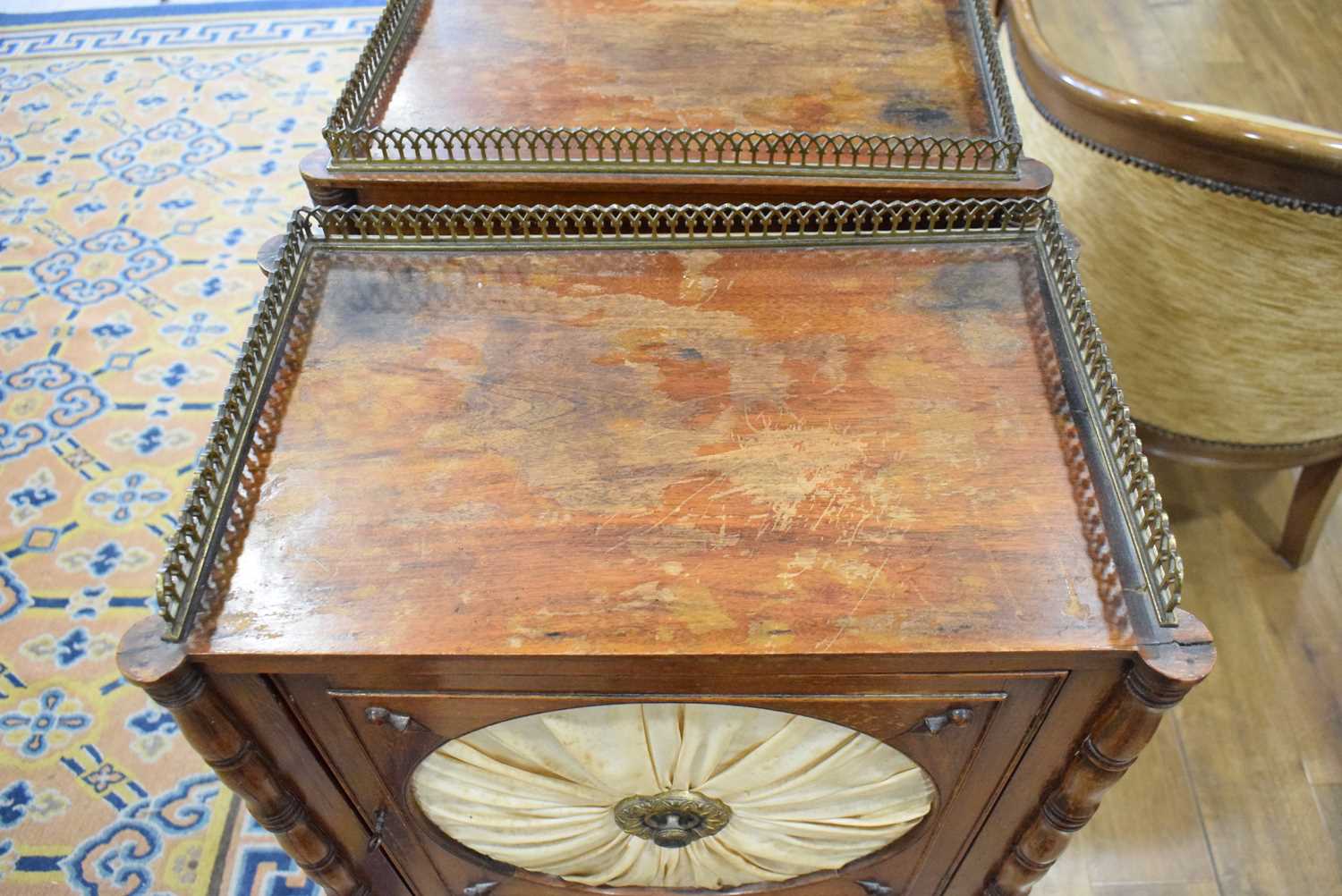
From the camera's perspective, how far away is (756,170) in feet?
3.12

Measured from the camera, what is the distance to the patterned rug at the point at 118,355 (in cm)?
117

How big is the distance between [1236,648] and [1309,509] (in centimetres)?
21

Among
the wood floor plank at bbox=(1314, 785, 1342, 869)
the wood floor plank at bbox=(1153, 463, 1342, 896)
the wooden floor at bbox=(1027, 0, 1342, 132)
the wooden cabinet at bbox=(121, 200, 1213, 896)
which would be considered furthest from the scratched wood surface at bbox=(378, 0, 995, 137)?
the wood floor plank at bbox=(1314, 785, 1342, 869)

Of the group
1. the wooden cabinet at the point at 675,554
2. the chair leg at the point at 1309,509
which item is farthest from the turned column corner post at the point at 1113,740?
the chair leg at the point at 1309,509

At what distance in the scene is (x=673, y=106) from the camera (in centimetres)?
103

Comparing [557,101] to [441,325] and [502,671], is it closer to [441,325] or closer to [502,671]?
[441,325]

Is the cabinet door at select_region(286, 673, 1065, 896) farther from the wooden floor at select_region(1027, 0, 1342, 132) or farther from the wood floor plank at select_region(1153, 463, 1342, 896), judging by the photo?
the wooden floor at select_region(1027, 0, 1342, 132)

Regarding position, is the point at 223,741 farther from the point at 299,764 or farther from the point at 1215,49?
the point at 1215,49

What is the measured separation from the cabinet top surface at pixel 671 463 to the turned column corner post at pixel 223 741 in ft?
0.08

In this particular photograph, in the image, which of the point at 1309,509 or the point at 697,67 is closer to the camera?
the point at 697,67

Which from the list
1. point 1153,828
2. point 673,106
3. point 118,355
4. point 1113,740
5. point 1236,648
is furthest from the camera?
point 118,355

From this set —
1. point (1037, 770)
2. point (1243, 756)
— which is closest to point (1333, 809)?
point (1243, 756)

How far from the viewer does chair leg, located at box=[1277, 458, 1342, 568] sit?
49.6 inches

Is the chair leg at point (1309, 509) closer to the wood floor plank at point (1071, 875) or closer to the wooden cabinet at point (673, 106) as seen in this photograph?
the wood floor plank at point (1071, 875)
